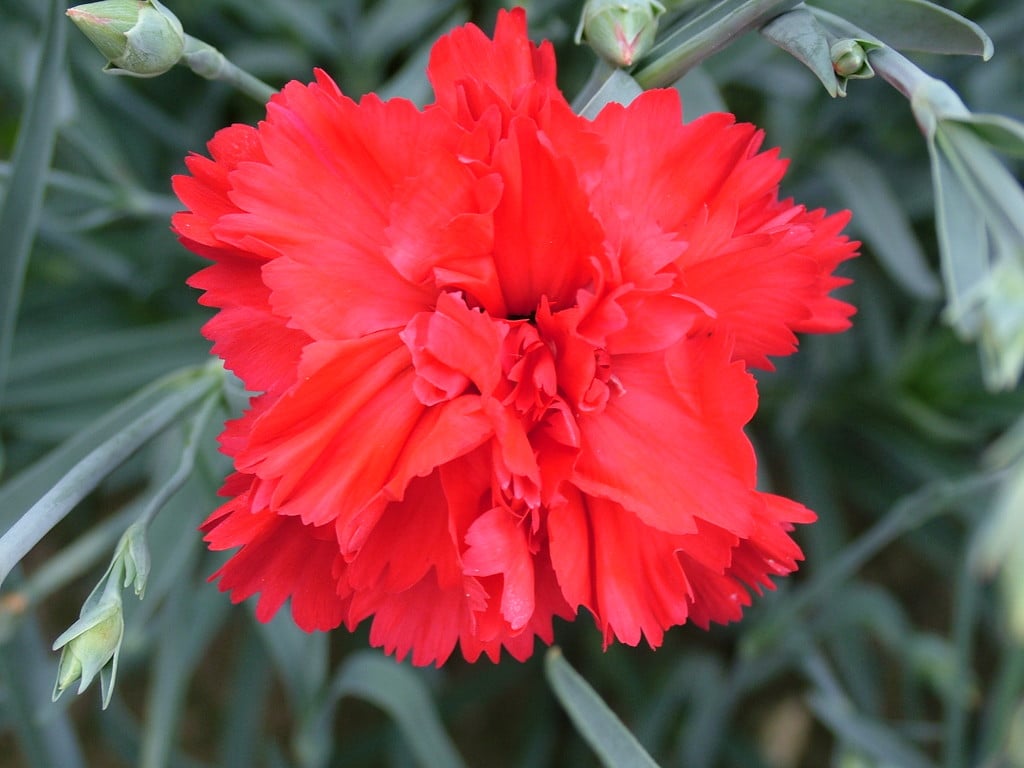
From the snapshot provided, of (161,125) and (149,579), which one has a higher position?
(161,125)

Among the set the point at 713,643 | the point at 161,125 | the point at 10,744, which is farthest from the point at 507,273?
the point at 10,744

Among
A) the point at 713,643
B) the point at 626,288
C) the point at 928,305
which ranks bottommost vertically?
the point at 713,643

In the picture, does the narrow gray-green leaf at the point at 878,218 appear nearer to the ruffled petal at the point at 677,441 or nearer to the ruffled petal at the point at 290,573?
the ruffled petal at the point at 677,441

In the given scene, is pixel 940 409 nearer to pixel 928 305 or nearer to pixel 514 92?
pixel 928 305

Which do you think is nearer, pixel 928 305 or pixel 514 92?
pixel 514 92

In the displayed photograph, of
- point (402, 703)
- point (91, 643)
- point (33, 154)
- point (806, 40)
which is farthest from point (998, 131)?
point (402, 703)

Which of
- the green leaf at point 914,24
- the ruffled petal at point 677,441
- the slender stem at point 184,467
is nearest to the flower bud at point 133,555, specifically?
the slender stem at point 184,467
